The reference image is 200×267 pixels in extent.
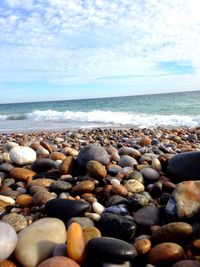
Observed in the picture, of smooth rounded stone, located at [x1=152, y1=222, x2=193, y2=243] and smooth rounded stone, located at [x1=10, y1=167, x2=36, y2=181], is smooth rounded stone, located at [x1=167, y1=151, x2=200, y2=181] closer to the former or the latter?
smooth rounded stone, located at [x1=152, y1=222, x2=193, y2=243]

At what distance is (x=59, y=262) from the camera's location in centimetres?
218

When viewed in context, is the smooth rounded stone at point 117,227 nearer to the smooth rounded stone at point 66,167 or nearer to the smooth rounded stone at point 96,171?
the smooth rounded stone at point 96,171

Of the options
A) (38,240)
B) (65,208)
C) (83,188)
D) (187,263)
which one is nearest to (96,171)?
(83,188)

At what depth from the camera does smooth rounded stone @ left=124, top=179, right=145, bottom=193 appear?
3.44 meters

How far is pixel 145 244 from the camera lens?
7.91 feet

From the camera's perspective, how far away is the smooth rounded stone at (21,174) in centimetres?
402

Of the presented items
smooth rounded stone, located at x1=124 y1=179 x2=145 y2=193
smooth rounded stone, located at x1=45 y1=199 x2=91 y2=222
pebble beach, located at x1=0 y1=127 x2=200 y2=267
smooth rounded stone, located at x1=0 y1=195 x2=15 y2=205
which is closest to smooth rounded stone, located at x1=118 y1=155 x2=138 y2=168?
pebble beach, located at x1=0 y1=127 x2=200 y2=267

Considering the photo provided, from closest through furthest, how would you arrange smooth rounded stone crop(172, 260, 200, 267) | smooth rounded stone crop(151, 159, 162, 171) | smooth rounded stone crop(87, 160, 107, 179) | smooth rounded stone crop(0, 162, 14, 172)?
1. smooth rounded stone crop(172, 260, 200, 267)
2. smooth rounded stone crop(87, 160, 107, 179)
3. smooth rounded stone crop(151, 159, 162, 171)
4. smooth rounded stone crop(0, 162, 14, 172)

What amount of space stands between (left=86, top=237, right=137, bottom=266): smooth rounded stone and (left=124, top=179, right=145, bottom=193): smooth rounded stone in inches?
44.0

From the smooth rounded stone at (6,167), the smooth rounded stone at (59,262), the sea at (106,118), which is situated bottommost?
the sea at (106,118)

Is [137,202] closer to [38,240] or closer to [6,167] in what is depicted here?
[38,240]

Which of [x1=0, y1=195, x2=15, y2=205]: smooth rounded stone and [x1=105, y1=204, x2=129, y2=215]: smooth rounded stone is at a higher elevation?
[x1=0, y1=195, x2=15, y2=205]: smooth rounded stone

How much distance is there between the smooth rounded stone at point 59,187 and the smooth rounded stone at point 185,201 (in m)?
1.14

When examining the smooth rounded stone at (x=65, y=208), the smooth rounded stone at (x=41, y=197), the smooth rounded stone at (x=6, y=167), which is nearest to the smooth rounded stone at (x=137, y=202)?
the smooth rounded stone at (x=65, y=208)
